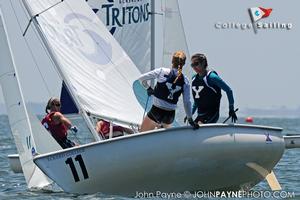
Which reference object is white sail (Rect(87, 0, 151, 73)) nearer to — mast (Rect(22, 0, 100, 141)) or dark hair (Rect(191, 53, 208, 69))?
mast (Rect(22, 0, 100, 141))

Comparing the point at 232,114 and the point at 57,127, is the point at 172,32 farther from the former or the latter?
the point at 232,114

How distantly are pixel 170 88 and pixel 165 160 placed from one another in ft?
2.74

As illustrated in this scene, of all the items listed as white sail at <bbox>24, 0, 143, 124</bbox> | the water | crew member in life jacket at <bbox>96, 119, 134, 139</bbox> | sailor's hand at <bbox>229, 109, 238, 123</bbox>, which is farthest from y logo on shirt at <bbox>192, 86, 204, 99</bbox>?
crew member in life jacket at <bbox>96, 119, 134, 139</bbox>

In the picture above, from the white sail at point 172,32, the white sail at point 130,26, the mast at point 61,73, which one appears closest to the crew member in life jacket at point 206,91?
the mast at point 61,73

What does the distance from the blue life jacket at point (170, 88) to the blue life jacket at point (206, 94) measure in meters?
0.35

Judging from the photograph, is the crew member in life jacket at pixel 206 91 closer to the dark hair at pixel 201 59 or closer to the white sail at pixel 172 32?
the dark hair at pixel 201 59

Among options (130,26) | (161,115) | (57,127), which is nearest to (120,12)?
(130,26)

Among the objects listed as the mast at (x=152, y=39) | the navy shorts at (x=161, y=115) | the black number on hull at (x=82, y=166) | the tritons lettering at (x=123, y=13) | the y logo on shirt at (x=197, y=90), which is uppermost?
the tritons lettering at (x=123, y=13)

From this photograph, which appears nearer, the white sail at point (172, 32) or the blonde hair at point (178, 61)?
the blonde hair at point (178, 61)

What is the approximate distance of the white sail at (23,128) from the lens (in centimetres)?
1205

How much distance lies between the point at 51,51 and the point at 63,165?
1.73m

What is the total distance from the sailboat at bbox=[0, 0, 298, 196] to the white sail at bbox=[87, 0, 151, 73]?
312 centimetres

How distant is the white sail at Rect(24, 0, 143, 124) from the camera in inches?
493

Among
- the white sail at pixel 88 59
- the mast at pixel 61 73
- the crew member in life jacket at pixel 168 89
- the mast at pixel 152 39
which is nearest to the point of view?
the crew member in life jacket at pixel 168 89
